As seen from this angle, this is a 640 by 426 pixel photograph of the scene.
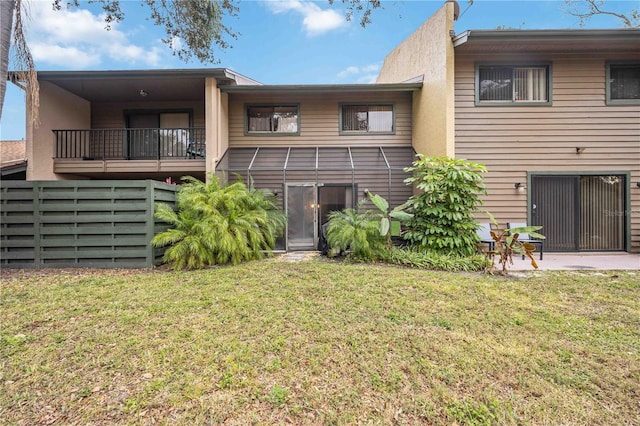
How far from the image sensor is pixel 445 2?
752cm

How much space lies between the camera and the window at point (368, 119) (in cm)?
959

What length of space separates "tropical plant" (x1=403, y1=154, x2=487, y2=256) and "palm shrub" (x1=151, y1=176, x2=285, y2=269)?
3645 mm

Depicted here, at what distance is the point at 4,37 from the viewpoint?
363cm

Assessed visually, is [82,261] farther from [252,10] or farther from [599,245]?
[599,245]

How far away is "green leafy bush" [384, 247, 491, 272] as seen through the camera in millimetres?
5840

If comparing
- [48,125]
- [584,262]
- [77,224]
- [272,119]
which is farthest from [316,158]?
[48,125]

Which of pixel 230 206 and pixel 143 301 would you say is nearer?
pixel 143 301

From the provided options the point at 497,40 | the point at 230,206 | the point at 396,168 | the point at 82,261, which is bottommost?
the point at 82,261

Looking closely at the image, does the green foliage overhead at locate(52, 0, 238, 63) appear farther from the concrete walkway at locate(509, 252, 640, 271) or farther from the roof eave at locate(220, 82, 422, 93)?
the concrete walkway at locate(509, 252, 640, 271)

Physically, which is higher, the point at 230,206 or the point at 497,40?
the point at 497,40

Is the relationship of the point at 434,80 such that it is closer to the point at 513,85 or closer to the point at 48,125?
the point at 513,85

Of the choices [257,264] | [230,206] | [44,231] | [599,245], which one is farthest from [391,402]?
[599,245]

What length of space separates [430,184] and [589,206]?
500 centimetres

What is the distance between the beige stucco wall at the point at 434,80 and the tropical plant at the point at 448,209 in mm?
1420
